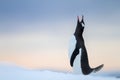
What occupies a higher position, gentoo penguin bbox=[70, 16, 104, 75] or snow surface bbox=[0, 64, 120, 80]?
gentoo penguin bbox=[70, 16, 104, 75]

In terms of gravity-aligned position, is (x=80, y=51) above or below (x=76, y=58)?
above

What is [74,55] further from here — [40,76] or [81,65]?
[40,76]

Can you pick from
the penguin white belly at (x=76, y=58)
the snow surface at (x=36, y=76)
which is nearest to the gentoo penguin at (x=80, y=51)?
the penguin white belly at (x=76, y=58)

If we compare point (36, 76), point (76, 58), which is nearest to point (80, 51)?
point (76, 58)

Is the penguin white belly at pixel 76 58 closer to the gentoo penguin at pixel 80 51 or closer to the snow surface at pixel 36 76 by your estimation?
the gentoo penguin at pixel 80 51

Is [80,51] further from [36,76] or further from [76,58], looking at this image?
[36,76]

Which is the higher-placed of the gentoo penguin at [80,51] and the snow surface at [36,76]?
the gentoo penguin at [80,51]

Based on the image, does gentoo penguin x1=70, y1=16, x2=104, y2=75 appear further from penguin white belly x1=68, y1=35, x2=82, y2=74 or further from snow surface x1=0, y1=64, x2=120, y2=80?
snow surface x1=0, y1=64, x2=120, y2=80

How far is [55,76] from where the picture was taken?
17.9 feet

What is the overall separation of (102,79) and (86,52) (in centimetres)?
84

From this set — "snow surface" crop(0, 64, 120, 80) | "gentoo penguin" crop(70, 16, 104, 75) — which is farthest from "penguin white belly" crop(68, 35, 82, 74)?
"snow surface" crop(0, 64, 120, 80)

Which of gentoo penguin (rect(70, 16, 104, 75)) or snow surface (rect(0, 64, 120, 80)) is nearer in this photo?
snow surface (rect(0, 64, 120, 80))

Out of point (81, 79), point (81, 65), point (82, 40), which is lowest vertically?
point (81, 79)


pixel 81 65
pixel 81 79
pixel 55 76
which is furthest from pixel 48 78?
pixel 81 65
